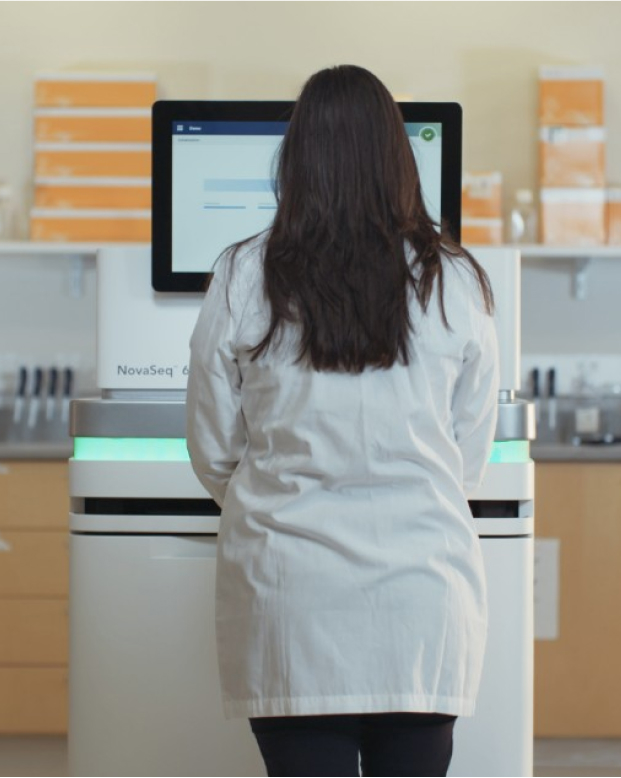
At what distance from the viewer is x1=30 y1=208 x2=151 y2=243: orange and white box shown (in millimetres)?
3703

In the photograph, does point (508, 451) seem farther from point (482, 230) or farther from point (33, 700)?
point (482, 230)

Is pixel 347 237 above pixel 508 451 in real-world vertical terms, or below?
above

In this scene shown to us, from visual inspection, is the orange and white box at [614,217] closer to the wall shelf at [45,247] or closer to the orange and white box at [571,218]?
the orange and white box at [571,218]

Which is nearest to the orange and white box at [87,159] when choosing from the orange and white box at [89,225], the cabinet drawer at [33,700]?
the orange and white box at [89,225]

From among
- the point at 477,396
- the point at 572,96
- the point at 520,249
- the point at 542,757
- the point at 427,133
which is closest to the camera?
the point at 477,396

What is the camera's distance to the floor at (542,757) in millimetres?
3082

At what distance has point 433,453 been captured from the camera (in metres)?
1.29

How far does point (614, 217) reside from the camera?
3732 millimetres

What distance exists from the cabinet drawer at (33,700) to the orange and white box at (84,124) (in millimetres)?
1601

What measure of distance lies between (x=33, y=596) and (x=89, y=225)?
3.85 feet

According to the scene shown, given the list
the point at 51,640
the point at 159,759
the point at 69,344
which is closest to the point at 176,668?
the point at 159,759

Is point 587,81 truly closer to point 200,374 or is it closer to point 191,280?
point 191,280

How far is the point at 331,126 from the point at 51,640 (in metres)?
2.23

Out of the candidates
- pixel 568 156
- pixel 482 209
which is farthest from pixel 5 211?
pixel 568 156
